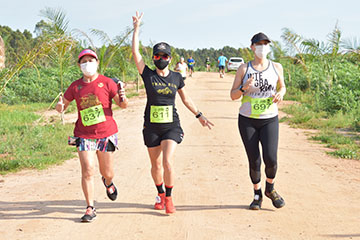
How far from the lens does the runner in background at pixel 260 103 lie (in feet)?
18.4

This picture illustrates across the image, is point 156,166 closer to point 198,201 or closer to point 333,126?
point 198,201

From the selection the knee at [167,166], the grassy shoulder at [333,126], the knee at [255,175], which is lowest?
the grassy shoulder at [333,126]

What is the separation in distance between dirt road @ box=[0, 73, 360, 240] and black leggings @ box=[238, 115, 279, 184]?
23.7 inches

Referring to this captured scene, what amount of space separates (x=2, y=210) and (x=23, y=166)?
2.80 m

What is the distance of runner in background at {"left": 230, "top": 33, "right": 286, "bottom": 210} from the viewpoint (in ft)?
18.4

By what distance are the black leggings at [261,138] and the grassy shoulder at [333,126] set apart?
165 inches

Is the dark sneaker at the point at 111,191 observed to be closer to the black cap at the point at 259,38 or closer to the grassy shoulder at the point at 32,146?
the black cap at the point at 259,38

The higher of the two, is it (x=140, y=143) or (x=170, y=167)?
(x=170, y=167)

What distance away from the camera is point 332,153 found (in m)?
9.59

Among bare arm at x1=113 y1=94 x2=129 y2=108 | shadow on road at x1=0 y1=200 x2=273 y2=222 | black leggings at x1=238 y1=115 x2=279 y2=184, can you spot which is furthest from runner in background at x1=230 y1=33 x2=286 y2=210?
bare arm at x1=113 y1=94 x2=129 y2=108

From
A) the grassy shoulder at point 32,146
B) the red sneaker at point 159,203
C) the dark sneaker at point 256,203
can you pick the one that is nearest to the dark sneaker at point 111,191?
the red sneaker at point 159,203

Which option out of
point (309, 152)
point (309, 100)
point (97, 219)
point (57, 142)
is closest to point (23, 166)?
point (57, 142)

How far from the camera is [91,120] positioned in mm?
5422

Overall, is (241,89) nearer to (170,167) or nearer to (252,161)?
(252,161)
